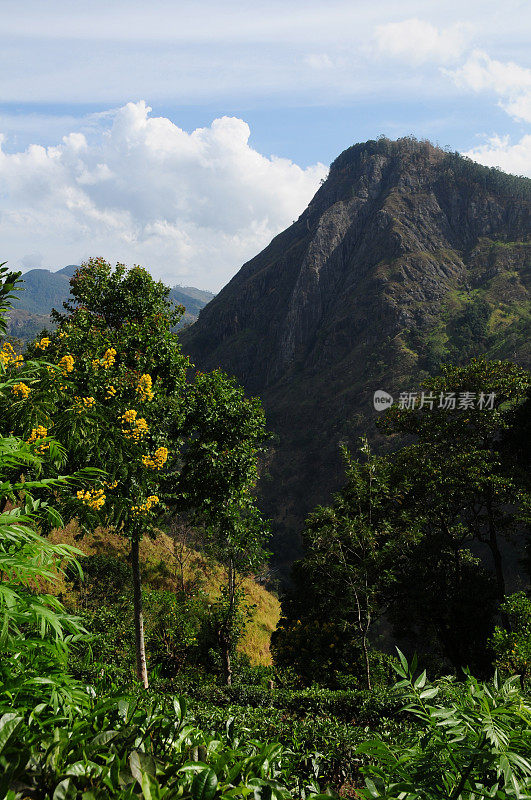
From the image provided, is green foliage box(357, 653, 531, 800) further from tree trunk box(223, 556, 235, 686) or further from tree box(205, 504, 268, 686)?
tree trunk box(223, 556, 235, 686)

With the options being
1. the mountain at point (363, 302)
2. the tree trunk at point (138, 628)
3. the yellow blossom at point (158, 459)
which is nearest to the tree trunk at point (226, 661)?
the tree trunk at point (138, 628)

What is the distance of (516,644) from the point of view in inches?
314

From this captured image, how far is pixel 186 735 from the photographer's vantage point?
1912 millimetres

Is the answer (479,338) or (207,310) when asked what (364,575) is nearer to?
(479,338)

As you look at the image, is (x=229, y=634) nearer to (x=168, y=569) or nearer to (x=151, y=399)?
(x=151, y=399)

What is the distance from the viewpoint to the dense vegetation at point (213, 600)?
5.26 feet

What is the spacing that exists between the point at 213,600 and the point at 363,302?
297 feet

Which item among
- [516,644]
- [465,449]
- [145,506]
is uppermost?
[465,449]

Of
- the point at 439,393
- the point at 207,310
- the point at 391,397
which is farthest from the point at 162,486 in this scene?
the point at 207,310

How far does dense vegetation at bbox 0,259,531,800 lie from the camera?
5.26ft

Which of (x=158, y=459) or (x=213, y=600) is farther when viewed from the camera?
(x=213, y=600)

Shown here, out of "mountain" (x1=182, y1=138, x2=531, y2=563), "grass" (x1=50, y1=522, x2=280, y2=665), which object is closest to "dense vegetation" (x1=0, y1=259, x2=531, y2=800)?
"grass" (x1=50, y1=522, x2=280, y2=665)

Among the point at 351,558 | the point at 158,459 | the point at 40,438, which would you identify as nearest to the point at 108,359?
the point at 158,459

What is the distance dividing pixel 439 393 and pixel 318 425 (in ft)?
223
